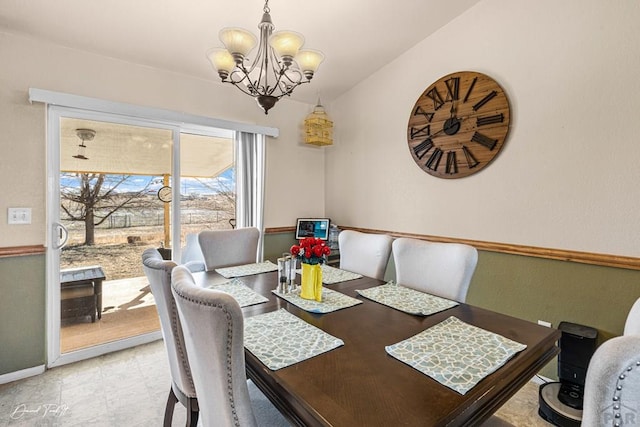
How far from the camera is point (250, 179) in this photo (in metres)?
3.15

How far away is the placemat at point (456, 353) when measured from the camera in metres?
0.90

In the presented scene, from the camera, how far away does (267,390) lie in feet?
2.99

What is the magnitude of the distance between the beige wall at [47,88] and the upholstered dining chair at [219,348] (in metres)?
2.12

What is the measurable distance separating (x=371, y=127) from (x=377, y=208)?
0.86 metres

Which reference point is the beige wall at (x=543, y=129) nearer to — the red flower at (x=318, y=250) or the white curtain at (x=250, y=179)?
the white curtain at (x=250, y=179)

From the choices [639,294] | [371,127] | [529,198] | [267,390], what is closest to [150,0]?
[371,127]

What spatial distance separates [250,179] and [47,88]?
1.66 meters

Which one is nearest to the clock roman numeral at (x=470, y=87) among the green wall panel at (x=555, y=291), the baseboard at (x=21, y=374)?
the green wall panel at (x=555, y=291)

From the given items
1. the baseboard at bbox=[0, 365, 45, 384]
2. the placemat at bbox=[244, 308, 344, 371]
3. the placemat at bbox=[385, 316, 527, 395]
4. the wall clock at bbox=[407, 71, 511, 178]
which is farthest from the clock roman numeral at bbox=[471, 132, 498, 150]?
the baseboard at bbox=[0, 365, 45, 384]

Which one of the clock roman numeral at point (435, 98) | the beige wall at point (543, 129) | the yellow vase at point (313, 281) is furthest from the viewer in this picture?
the clock roman numeral at point (435, 98)

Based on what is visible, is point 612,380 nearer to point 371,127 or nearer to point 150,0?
point 150,0

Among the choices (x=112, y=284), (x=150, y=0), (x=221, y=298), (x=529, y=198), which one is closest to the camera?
(x=221, y=298)

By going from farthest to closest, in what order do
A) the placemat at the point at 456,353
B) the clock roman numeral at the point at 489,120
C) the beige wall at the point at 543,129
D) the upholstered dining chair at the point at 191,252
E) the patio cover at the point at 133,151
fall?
the upholstered dining chair at the point at 191,252, the patio cover at the point at 133,151, the clock roman numeral at the point at 489,120, the beige wall at the point at 543,129, the placemat at the point at 456,353

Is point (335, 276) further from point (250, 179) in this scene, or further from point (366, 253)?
point (250, 179)
